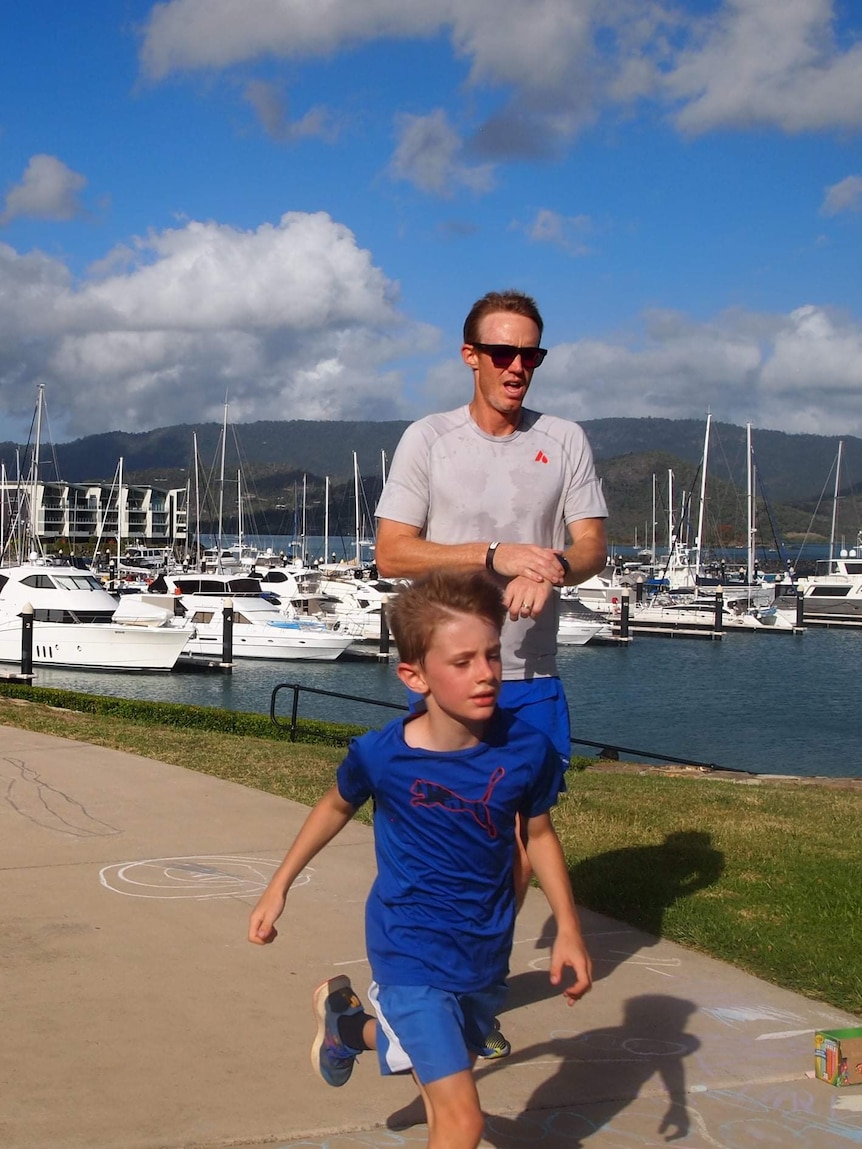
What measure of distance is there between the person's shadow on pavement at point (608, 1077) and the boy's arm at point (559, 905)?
2.17ft

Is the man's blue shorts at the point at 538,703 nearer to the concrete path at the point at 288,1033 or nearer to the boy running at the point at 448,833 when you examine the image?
the boy running at the point at 448,833

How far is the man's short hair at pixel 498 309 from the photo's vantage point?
414 cm

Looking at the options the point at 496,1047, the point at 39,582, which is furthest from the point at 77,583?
the point at 496,1047

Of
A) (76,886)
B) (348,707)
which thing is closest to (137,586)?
(348,707)

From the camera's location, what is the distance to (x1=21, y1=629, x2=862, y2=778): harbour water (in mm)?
29203

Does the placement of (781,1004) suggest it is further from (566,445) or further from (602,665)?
(602,665)

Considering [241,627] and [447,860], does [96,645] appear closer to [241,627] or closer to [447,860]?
[241,627]

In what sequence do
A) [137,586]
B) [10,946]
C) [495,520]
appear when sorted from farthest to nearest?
[137,586], [10,946], [495,520]

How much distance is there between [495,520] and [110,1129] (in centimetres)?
218

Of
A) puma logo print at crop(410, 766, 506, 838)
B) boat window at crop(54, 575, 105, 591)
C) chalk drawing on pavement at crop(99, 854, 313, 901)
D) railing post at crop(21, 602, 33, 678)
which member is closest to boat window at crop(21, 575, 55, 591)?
boat window at crop(54, 575, 105, 591)

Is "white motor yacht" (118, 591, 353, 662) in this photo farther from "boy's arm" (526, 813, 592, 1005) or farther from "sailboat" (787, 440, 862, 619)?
"boy's arm" (526, 813, 592, 1005)

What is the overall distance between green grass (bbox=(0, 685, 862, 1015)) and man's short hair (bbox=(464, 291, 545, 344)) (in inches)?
111

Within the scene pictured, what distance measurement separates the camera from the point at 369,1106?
12.4 feet

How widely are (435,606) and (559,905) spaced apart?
2.78 feet
